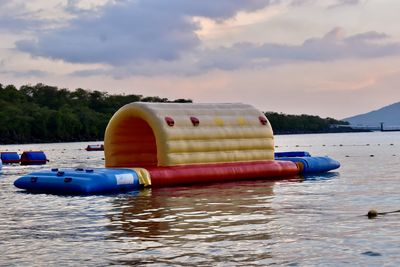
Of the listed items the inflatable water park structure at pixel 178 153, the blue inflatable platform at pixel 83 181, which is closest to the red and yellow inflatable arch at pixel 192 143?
the inflatable water park structure at pixel 178 153

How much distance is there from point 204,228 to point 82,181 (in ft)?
26.6

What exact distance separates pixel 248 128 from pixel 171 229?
13.7 meters

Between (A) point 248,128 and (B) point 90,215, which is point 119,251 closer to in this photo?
(B) point 90,215

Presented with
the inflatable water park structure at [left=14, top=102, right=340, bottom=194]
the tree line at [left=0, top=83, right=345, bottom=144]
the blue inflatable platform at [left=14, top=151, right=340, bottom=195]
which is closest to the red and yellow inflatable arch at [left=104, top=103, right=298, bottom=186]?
the inflatable water park structure at [left=14, top=102, right=340, bottom=194]

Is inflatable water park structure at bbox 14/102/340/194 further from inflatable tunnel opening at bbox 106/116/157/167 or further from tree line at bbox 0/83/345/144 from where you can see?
tree line at bbox 0/83/345/144

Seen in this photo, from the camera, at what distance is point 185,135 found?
2328 cm

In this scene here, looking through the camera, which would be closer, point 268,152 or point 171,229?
point 171,229

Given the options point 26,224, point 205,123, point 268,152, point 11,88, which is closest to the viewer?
point 26,224

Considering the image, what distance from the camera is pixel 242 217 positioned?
13.9m

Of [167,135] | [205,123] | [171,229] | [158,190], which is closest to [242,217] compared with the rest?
[171,229]

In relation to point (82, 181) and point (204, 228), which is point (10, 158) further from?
point (204, 228)

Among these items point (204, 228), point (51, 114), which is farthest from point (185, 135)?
point (51, 114)

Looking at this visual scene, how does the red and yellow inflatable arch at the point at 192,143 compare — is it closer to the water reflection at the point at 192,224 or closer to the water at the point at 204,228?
the water reflection at the point at 192,224

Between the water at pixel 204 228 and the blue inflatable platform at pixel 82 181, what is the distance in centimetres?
68
